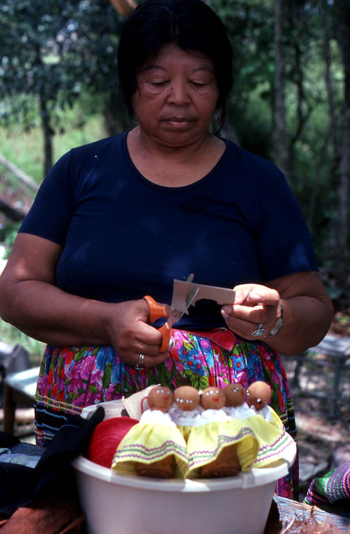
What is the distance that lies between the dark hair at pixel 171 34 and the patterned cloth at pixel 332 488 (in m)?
1.00

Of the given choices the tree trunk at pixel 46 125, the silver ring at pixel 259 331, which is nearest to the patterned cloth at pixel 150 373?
the silver ring at pixel 259 331

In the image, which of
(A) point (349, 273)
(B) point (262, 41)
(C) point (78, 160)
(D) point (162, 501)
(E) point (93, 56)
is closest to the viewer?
Result: (D) point (162, 501)

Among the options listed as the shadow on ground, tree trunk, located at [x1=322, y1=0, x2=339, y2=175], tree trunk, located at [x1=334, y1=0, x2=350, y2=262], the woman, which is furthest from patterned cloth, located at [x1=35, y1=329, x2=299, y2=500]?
tree trunk, located at [x1=334, y1=0, x2=350, y2=262]

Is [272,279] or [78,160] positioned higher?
[78,160]

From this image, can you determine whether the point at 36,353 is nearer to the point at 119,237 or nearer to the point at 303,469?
the point at 303,469

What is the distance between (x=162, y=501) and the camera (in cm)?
105

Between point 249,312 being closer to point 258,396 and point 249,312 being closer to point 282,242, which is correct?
point 258,396

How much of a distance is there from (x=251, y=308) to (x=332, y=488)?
48cm

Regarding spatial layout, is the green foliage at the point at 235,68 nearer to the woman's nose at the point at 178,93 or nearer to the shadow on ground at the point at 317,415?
the shadow on ground at the point at 317,415

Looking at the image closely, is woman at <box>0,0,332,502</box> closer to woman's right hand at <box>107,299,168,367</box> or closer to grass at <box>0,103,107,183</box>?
woman's right hand at <box>107,299,168,367</box>

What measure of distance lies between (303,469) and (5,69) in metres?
3.84

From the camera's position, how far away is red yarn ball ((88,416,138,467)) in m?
1.12

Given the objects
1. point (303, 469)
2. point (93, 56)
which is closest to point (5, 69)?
point (93, 56)

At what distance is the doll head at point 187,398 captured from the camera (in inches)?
44.4
